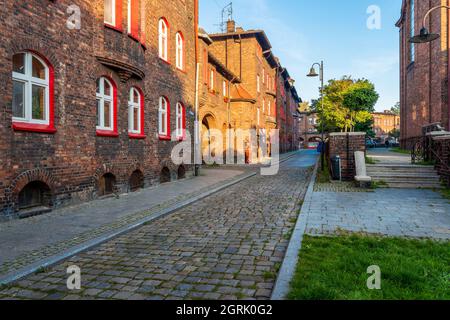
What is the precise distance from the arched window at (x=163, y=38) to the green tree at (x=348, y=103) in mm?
20488

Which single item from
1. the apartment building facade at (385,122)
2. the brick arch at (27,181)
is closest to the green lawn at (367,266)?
the brick arch at (27,181)

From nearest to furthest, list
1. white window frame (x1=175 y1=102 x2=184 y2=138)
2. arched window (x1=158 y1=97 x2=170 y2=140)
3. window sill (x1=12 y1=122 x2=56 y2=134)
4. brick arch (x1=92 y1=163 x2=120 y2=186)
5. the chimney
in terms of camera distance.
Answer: window sill (x1=12 y1=122 x2=56 y2=134), brick arch (x1=92 y1=163 x2=120 y2=186), arched window (x1=158 y1=97 x2=170 y2=140), white window frame (x1=175 y1=102 x2=184 y2=138), the chimney

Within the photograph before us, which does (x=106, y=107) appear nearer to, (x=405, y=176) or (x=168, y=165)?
(x=168, y=165)

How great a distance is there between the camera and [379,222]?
679cm

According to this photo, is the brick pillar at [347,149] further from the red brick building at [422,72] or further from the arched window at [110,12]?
the arched window at [110,12]

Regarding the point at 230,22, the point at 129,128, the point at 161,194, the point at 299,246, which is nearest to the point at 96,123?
the point at 129,128

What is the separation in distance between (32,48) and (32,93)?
995 mm

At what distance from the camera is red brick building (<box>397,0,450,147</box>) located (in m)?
22.6

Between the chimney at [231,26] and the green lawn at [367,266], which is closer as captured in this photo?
the green lawn at [367,266]

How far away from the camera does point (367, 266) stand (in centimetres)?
417

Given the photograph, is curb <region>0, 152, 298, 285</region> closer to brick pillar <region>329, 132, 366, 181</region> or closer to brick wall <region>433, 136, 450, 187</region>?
brick pillar <region>329, 132, 366, 181</region>

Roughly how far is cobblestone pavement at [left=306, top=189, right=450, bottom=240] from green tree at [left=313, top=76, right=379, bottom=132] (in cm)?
2318

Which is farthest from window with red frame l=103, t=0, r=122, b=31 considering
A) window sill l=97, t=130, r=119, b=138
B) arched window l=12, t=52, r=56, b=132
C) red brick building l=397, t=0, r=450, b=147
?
red brick building l=397, t=0, r=450, b=147

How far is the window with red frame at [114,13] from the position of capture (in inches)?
429
